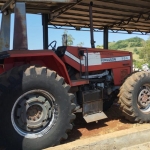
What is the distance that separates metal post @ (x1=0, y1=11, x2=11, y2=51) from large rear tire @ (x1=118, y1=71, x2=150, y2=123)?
2.53 meters

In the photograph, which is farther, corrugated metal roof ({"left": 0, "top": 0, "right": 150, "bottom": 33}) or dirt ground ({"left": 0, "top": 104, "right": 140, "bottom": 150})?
corrugated metal roof ({"left": 0, "top": 0, "right": 150, "bottom": 33})

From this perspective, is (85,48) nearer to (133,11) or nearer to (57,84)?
(57,84)

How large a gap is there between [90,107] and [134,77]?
4.08ft

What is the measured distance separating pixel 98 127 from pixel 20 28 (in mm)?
2543

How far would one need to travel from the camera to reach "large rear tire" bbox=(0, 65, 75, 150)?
3.42m

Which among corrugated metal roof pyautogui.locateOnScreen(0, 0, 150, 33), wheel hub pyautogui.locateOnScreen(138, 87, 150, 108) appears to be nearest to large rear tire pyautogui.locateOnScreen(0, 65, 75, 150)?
wheel hub pyautogui.locateOnScreen(138, 87, 150, 108)

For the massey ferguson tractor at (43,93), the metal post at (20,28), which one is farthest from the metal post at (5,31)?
the metal post at (20,28)

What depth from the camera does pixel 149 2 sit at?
31.0 feet

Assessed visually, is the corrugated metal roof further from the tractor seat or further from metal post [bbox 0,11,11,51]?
metal post [bbox 0,11,11,51]

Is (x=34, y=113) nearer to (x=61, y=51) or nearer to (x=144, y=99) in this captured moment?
(x=61, y=51)

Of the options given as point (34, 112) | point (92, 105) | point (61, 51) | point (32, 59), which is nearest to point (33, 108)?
point (34, 112)

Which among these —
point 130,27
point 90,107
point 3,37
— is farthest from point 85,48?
point 130,27

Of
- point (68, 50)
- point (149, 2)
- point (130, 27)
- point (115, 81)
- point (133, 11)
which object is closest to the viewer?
point (68, 50)

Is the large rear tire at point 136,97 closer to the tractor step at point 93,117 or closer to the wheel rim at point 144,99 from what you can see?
the wheel rim at point 144,99
